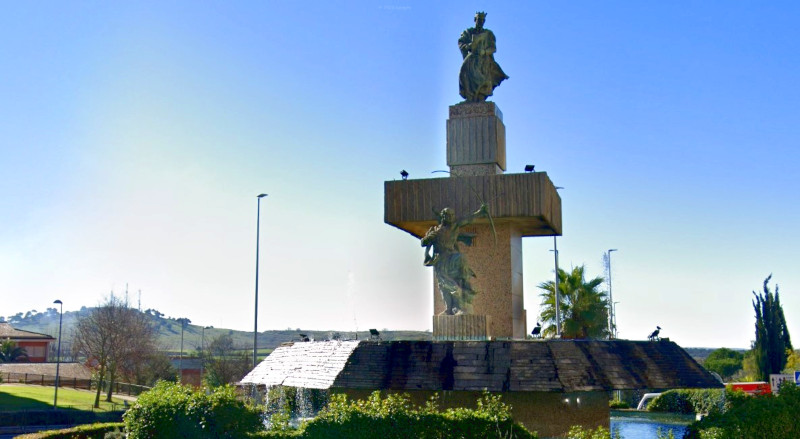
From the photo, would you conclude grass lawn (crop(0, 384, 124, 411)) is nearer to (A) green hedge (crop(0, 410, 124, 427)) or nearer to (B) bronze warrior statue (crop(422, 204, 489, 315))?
(A) green hedge (crop(0, 410, 124, 427))

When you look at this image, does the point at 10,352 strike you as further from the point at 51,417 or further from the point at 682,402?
the point at 682,402

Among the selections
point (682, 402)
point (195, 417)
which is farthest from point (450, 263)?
point (682, 402)

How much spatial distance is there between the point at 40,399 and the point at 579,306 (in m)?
35.9

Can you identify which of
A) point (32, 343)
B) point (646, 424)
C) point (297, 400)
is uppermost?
point (32, 343)

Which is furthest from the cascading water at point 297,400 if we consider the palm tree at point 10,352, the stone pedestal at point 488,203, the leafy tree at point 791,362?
the palm tree at point 10,352

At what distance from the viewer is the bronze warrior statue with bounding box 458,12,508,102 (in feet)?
76.1

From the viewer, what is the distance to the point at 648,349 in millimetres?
18219

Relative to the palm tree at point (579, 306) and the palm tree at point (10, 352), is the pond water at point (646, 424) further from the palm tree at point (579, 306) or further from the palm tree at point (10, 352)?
the palm tree at point (10, 352)

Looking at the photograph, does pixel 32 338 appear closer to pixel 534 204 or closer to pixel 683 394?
pixel 683 394

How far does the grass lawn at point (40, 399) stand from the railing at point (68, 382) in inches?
128

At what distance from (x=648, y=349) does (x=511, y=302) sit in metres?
4.27

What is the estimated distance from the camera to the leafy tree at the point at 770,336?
45.1 metres

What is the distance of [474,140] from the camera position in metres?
22.5

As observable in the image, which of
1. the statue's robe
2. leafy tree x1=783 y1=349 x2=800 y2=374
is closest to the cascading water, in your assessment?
the statue's robe
